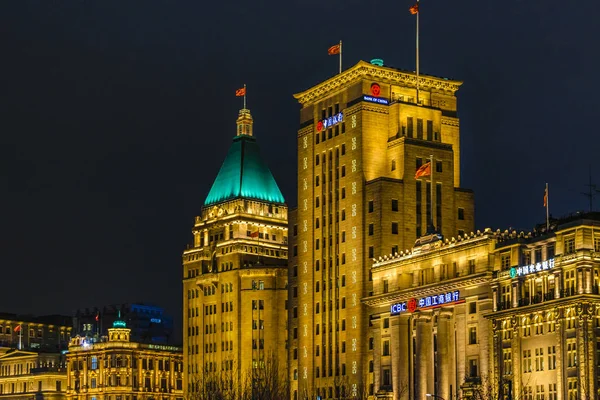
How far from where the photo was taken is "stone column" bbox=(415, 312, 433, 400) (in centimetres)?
16612

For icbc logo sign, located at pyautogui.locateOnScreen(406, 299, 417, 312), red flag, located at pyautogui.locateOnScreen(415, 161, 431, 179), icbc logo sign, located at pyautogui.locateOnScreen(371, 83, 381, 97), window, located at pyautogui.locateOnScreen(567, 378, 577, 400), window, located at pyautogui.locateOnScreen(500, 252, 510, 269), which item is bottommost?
window, located at pyautogui.locateOnScreen(567, 378, 577, 400)

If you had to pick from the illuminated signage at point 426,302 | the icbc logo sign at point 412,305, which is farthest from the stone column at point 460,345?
the icbc logo sign at point 412,305

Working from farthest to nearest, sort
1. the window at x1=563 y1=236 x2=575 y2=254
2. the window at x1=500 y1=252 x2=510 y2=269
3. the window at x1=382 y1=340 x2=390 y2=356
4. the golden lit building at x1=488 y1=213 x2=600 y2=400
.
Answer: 1. the window at x1=382 y1=340 x2=390 y2=356
2. the window at x1=500 y1=252 x2=510 y2=269
3. the window at x1=563 y1=236 x2=575 y2=254
4. the golden lit building at x1=488 y1=213 x2=600 y2=400

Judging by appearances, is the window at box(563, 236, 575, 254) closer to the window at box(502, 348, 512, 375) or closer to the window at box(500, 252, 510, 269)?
the window at box(500, 252, 510, 269)

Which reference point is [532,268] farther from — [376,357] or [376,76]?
[376,76]

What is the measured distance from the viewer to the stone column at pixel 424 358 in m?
166

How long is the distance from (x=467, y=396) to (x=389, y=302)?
22249mm

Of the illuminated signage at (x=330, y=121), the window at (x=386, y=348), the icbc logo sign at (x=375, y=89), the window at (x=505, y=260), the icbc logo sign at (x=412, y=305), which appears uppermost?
the icbc logo sign at (x=375, y=89)

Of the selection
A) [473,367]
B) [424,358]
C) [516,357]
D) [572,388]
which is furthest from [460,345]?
[572,388]

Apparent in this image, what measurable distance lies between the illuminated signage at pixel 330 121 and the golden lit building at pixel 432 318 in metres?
24.8

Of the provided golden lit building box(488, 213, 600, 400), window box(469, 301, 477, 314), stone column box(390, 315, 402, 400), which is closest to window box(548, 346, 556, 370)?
golden lit building box(488, 213, 600, 400)

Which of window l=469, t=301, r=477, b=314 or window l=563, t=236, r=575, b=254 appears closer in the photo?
window l=563, t=236, r=575, b=254

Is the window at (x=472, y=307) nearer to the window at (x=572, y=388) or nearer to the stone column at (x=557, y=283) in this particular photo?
the stone column at (x=557, y=283)

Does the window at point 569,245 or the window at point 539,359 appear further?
the window at point 539,359
